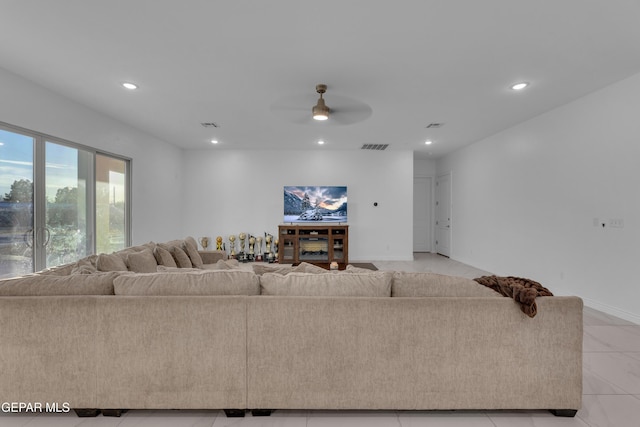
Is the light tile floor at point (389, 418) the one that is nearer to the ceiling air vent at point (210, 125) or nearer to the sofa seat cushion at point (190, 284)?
the sofa seat cushion at point (190, 284)

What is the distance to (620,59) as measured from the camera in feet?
8.91

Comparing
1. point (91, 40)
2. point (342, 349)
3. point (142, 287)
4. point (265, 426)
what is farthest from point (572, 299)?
point (91, 40)

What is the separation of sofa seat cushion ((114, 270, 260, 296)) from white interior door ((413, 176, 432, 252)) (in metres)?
6.89

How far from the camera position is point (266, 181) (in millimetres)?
6715

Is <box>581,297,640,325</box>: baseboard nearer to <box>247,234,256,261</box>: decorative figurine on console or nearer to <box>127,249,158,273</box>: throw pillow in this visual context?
<box>127,249,158,273</box>: throw pillow

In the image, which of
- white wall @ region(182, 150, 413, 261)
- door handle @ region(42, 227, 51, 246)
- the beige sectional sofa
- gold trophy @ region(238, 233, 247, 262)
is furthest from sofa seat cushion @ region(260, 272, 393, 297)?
white wall @ region(182, 150, 413, 261)

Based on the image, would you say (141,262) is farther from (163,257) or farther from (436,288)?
(436,288)

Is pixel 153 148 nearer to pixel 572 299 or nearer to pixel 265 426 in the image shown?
pixel 265 426

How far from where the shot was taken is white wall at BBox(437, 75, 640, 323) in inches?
125

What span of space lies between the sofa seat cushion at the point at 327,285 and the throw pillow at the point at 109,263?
5.04 feet

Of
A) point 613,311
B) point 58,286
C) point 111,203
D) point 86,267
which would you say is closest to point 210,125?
point 111,203

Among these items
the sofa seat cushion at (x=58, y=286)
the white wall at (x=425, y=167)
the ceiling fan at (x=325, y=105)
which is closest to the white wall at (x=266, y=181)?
the white wall at (x=425, y=167)

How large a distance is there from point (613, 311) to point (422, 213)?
15.9 ft

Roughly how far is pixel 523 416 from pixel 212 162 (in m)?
6.59
